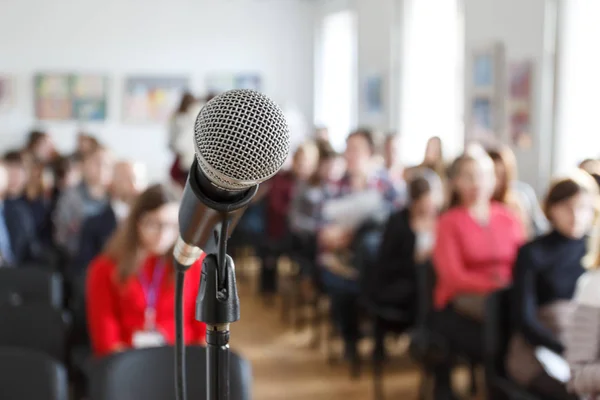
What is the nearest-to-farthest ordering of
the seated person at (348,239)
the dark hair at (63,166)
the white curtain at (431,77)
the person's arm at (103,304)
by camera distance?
the person's arm at (103,304)
the seated person at (348,239)
the dark hair at (63,166)
the white curtain at (431,77)

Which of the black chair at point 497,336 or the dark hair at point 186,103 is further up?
the dark hair at point 186,103

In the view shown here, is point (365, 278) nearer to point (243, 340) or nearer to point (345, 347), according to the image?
point (345, 347)

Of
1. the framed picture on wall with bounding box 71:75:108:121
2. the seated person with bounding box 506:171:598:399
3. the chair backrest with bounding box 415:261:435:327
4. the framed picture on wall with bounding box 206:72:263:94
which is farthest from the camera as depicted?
the framed picture on wall with bounding box 206:72:263:94

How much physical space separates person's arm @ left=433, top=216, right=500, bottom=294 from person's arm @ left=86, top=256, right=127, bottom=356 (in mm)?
1971

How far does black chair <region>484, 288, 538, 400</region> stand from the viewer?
12.1ft

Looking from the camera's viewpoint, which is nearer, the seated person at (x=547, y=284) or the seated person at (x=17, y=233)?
the seated person at (x=547, y=284)

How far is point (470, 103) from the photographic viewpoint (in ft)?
25.1

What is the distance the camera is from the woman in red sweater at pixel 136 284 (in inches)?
126

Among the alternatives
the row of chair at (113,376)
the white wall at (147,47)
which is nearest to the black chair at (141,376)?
the row of chair at (113,376)

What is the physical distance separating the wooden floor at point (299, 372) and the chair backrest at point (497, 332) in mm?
1481

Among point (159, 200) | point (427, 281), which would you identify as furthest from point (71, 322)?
point (427, 281)

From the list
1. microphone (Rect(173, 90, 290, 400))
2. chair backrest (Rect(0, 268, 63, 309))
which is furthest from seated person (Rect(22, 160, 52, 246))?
microphone (Rect(173, 90, 290, 400))

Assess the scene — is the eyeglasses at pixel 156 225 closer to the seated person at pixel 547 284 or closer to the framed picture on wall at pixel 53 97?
the seated person at pixel 547 284

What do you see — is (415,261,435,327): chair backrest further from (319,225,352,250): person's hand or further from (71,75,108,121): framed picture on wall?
(71,75,108,121): framed picture on wall
